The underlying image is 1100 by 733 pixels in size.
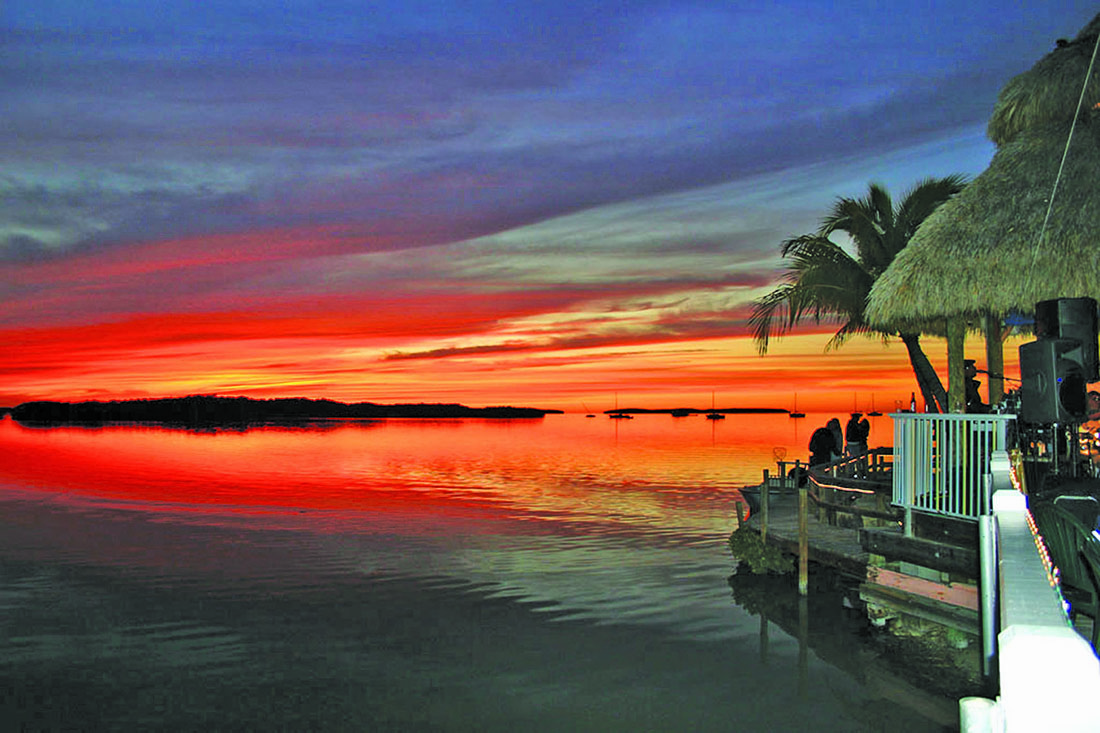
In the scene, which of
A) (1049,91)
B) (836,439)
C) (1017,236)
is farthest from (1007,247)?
(836,439)

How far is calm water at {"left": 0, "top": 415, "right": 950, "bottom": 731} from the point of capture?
40.3ft

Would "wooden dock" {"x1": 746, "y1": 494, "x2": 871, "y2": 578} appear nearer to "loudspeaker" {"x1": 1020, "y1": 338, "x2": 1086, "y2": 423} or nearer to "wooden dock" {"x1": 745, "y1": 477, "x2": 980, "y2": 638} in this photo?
"wooden dock" {"x1": 745, "y1": 477, "x2": 980, "y2": 638}

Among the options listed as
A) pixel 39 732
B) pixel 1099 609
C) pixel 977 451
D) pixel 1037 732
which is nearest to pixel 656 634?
pixel 977 451

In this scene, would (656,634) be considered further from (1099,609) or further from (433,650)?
(1099,609)

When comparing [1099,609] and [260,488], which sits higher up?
[1099,609]

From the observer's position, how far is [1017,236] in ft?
42.2

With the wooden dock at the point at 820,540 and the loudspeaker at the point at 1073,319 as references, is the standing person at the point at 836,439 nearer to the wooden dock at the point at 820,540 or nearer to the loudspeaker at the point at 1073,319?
the wooden dock at the point at 820,540

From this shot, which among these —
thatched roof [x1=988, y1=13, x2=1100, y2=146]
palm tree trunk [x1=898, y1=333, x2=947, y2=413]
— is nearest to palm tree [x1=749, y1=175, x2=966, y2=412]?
palm tree trunk [x1=898, y1=333, x2=947, y2=413]

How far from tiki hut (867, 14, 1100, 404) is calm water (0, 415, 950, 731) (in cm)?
558

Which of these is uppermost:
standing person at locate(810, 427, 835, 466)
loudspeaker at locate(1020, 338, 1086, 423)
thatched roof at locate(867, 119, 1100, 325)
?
thatched roof at locate(867, 119, 1100, 325)

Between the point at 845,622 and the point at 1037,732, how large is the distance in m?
15.6

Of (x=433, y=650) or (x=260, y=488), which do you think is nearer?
(x=433, y=650)

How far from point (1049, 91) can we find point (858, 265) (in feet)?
35.4

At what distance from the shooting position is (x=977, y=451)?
35.6 feet
